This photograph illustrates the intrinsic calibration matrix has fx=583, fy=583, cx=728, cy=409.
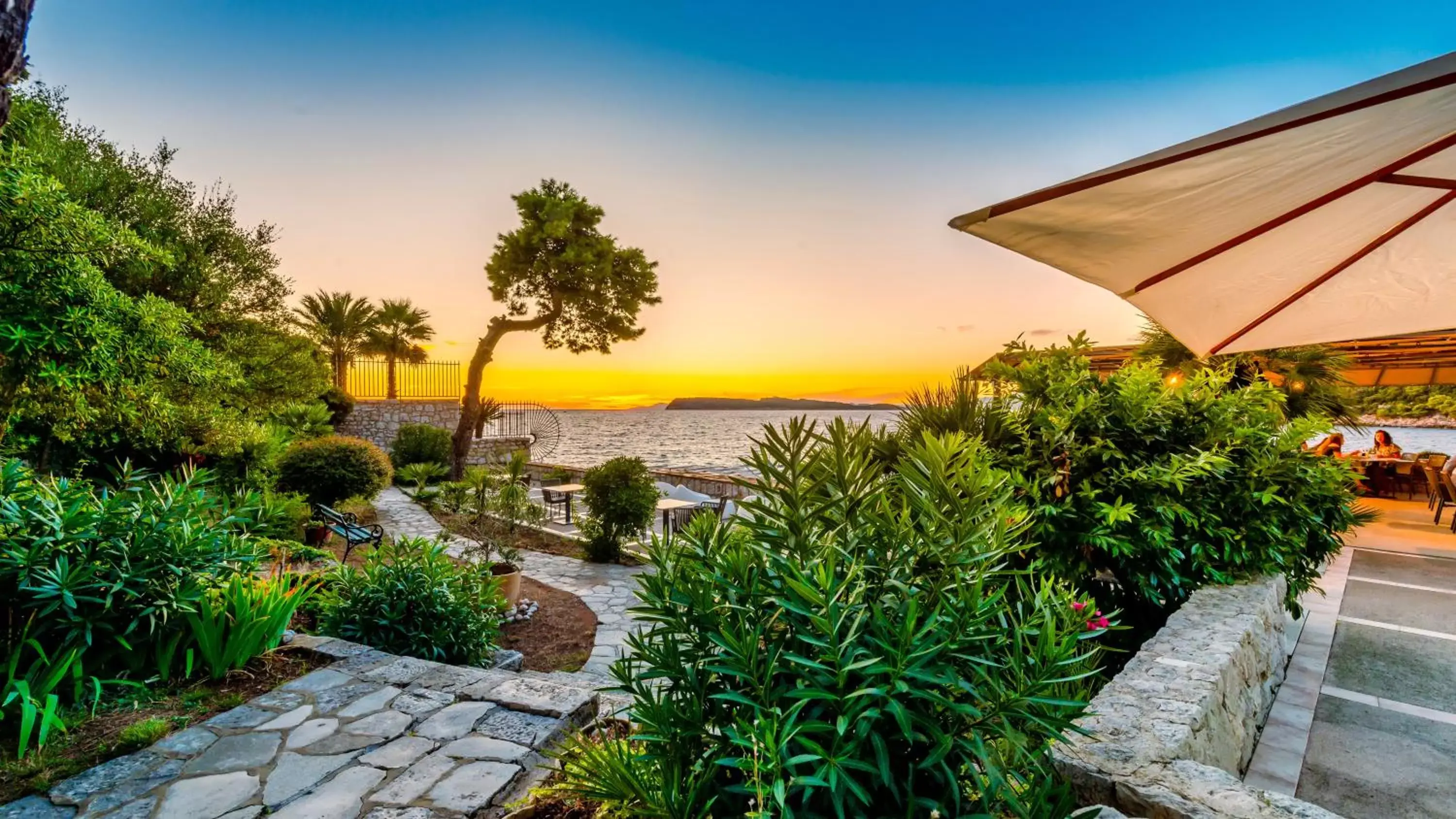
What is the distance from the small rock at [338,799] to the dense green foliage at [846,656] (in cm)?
124

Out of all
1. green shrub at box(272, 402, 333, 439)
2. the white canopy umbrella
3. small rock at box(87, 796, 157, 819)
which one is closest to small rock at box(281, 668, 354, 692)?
small rock at box(87, 796, 157, 819)

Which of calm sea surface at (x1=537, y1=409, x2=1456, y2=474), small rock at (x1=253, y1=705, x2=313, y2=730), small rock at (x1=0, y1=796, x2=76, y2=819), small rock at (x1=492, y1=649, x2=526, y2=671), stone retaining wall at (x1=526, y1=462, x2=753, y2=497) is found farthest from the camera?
calm sea surface at (x1=537, y1=409, x2=1456, y2=474)

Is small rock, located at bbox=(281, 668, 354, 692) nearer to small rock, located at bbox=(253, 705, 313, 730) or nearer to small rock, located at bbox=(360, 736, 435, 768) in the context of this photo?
small rock, located at bbox=(253, 705, 313, 730)

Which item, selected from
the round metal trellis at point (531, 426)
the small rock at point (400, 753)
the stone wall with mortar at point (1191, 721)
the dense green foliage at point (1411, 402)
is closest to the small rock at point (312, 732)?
the small rock at point (400, 753)

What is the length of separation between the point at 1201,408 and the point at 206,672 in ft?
18.5

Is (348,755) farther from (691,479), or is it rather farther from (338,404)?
(338,404)

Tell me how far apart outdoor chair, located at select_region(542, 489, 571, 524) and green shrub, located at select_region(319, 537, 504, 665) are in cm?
559

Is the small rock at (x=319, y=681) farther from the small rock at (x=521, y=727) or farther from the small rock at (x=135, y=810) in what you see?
the small rock at (x=521, y=727)

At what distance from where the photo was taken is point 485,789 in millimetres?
2098

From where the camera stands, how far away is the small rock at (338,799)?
198 centimetres

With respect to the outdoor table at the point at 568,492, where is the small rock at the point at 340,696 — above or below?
above

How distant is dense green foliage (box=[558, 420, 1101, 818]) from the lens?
104cm

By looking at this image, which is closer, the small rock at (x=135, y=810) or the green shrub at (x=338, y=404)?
the small rock at (x=135, y=810)

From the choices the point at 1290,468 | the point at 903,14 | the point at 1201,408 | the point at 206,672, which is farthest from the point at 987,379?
the point at 903,14
